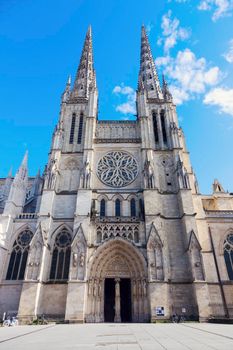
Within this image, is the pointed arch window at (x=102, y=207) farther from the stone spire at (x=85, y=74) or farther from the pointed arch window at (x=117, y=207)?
the stone spire at (x=85, y=74)

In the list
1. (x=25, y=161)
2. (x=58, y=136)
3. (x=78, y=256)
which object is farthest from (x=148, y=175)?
(x=25, y=161)

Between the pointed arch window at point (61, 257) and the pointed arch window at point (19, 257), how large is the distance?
235cm

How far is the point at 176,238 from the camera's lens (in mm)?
18312

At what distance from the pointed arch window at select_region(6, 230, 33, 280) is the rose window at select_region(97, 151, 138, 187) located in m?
8.40

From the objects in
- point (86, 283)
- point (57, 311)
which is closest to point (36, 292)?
point (57, 311)

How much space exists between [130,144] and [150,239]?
34.2 ft

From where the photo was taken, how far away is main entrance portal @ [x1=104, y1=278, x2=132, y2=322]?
16500 millimetres

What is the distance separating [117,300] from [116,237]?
14.6 ft

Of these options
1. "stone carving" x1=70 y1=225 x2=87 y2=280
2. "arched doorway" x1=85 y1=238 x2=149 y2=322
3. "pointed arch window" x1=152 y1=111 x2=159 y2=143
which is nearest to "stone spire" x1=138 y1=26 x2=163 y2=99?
"pointed arch window" x1=152 y1=111 x2=159 y2=143

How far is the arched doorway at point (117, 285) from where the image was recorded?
16.1m

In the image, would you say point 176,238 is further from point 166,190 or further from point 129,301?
point 129,301

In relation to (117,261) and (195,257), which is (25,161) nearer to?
(117,261)

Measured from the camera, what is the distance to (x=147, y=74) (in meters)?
31.9

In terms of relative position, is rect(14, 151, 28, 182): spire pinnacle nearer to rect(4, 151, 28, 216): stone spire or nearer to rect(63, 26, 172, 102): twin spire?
rect(4, 151, 28, 216): stone spire
